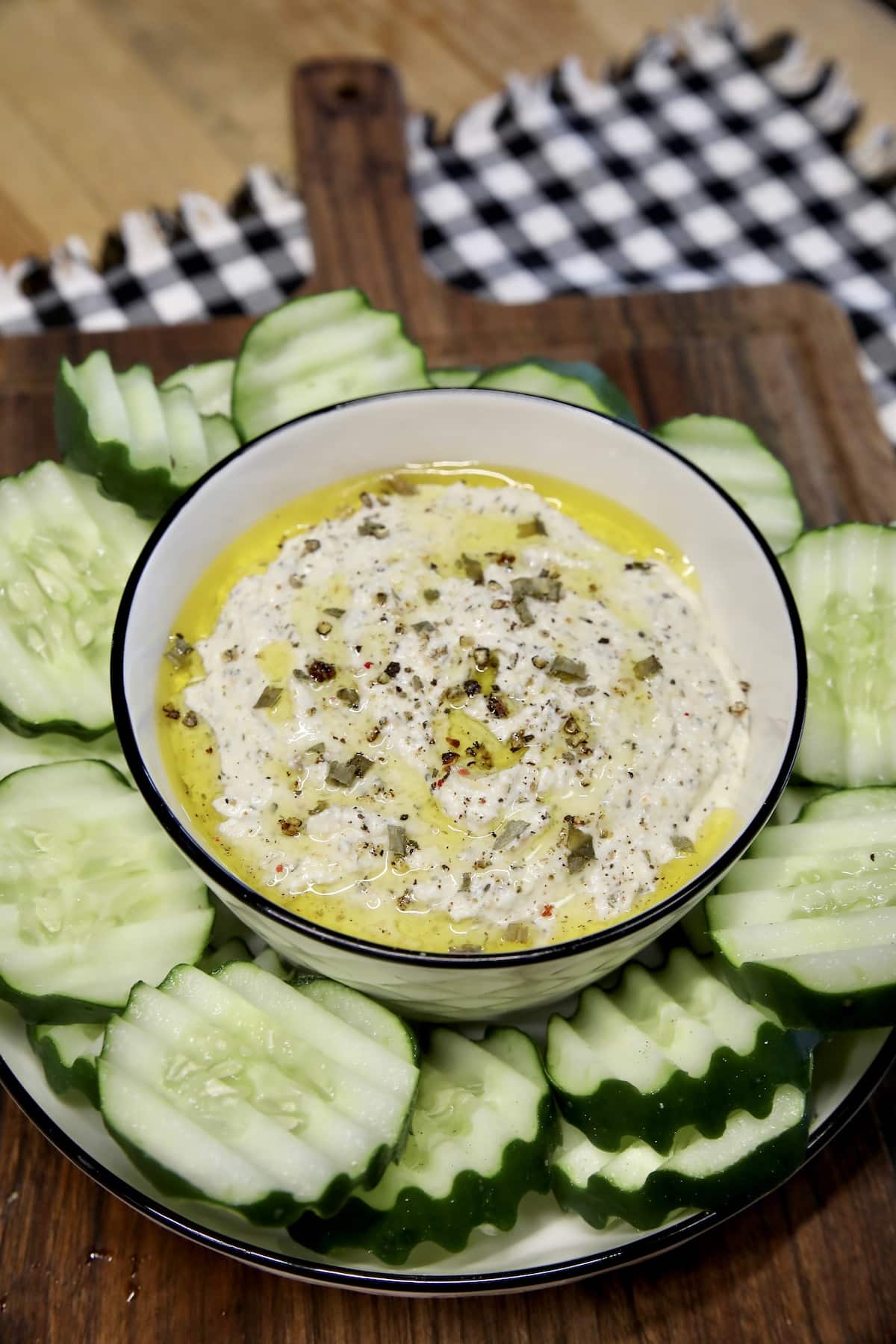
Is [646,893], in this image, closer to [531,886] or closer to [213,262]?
[531,886]

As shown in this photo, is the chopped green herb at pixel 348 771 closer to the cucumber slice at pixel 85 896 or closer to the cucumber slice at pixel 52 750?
the cucumber slice at pixel 85 896

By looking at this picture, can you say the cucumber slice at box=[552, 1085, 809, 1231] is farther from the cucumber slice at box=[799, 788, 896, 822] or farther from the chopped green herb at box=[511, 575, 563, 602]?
the chopped green herb at box=[511, 575, 563, 602]

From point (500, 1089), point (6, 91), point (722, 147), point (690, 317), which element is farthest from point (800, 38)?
point (500, 1089)

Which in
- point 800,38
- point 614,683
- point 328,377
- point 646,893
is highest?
point 800,38

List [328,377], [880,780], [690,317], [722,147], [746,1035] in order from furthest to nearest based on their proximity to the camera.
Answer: [722,147], [690,317], [328,377], [880,780], [746,1035]

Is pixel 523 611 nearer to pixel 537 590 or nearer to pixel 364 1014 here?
pixel 537 590

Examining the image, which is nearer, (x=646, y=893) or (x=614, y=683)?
(x=646, y=893)

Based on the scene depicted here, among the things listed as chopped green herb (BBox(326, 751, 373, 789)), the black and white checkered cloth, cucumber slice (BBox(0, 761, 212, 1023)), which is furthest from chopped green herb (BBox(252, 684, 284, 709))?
the black and white checkered cloth
